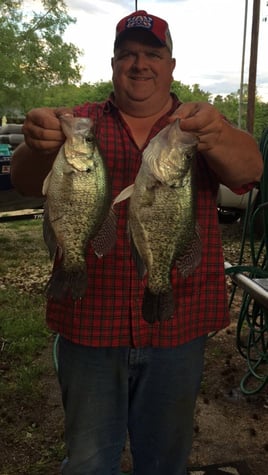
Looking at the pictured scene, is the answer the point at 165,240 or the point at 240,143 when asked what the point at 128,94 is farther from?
the point at 165,240

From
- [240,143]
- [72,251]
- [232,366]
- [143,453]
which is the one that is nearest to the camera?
[72,251]

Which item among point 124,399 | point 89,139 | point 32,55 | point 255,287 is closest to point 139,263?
point 89,139

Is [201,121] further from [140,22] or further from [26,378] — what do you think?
[26,378]

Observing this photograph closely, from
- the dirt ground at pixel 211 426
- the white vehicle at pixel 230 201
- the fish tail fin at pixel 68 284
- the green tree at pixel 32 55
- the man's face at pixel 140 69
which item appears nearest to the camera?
the fish tail fin at pixel 68 284

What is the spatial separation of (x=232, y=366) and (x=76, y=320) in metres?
2.64

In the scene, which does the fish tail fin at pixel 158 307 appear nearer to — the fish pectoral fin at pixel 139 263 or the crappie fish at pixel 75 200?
the fish pectoral fin at pixel 139 263

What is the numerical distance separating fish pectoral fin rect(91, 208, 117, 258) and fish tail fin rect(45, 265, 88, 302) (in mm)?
94

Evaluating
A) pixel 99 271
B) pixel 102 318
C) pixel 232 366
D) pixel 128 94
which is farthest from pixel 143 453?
pixel 232 366

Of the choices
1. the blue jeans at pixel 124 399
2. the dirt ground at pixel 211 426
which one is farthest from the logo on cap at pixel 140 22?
the dirt ground at pixel 211 426

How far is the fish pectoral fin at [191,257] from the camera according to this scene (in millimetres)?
1731

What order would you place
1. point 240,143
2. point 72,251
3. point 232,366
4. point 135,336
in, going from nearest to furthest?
1. point 72,251
2. point 240,143
3. point 135,336
4. point 232,366

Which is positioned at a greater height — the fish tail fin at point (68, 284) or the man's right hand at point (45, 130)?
the man's right hand at point (45, 130)

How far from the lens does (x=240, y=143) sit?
5.96 ft

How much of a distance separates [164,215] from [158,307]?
0.32 metres
